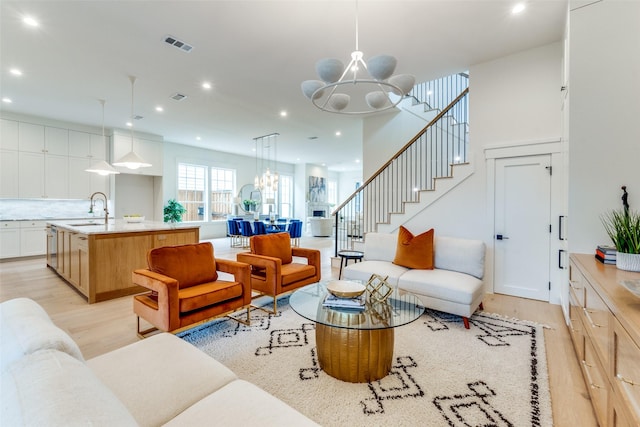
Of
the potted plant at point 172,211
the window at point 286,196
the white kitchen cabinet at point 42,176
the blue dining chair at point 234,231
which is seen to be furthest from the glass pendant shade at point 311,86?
the window at point 286,196

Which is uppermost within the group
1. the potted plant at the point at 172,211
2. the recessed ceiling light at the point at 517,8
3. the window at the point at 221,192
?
the recessed ceiling light at the point at 517,8

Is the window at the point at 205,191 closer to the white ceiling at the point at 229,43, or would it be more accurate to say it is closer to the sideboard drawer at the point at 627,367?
the white ceiling at the point at 229,43

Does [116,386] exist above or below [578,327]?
above

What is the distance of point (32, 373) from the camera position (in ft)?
2.57

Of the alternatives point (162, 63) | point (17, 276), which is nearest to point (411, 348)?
point (162, 63)

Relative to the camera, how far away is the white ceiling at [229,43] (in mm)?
3012

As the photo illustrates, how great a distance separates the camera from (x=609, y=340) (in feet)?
4.83

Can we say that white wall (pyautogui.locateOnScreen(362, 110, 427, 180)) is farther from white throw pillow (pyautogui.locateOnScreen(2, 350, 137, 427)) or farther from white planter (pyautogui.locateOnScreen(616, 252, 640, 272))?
white throw pillow (pyautogui.locateOnScreen(2, 350, 137, 427))

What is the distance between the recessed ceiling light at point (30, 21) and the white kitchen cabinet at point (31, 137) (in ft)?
14.6

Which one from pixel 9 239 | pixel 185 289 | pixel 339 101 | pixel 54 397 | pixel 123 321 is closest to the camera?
pixel 54 397

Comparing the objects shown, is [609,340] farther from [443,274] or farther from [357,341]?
[443,274]

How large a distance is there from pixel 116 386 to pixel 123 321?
231cm

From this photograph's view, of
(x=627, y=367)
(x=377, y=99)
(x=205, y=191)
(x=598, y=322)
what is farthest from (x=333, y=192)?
(x=627, y=367)

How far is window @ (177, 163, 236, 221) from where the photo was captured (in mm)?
9583
